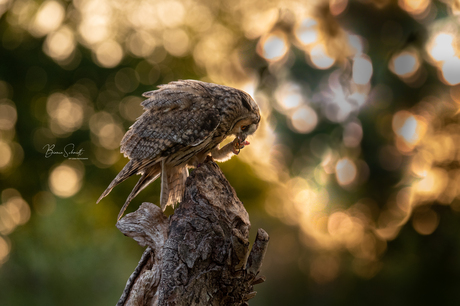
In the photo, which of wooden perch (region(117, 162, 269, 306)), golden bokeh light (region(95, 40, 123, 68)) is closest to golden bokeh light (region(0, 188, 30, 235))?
golden bokeh light (region(95, 40, 123, 68))

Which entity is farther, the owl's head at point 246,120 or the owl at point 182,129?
the owl's head at point 246,120

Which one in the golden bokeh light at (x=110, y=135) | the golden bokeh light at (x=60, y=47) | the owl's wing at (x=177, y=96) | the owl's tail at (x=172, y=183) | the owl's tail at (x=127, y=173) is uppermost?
the golden bokeh light at (x=60, y=47)

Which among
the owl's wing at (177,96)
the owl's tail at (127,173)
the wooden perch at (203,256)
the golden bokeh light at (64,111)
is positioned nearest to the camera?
the wooden perch at (203,256)

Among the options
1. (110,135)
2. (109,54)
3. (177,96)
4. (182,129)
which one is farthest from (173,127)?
(109,54)

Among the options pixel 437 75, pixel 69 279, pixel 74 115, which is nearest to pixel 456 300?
pixel 437 75

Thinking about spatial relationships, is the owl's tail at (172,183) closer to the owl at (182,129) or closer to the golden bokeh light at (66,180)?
the owl at (182,129)

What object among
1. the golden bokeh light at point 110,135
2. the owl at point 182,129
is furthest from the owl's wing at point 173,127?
the golden bokeh light at point 110,135

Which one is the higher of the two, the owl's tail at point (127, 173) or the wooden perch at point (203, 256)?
the owl's tail at point (127, 173)

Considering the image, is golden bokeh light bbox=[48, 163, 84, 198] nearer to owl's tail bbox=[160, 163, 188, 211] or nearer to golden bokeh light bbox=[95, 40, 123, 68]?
golden bokeh light bbox=[95, 40, 123, 68]
